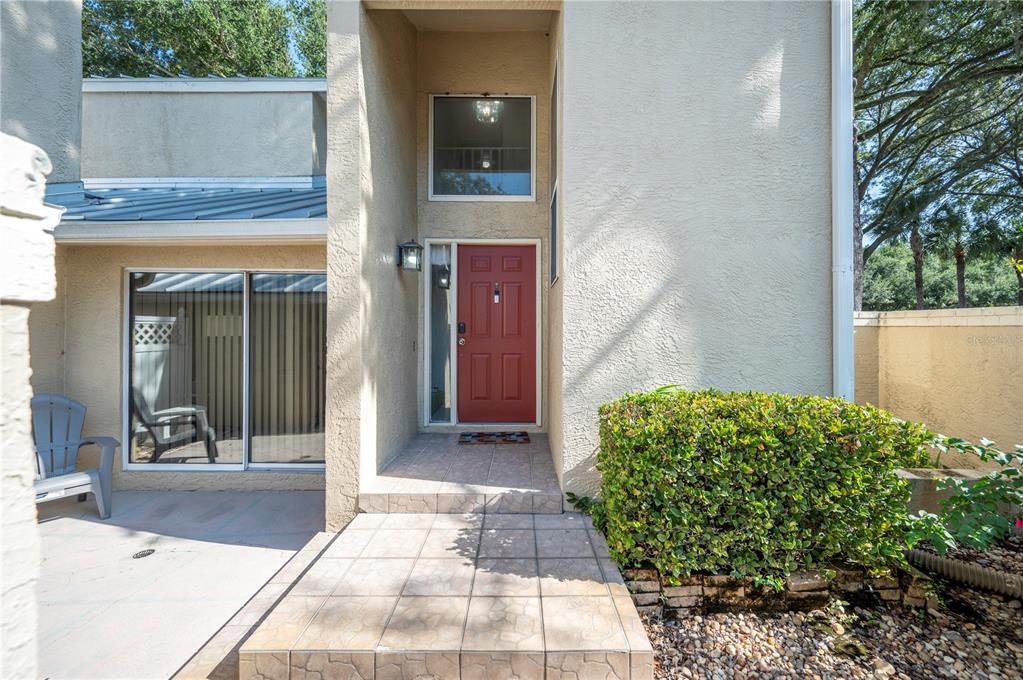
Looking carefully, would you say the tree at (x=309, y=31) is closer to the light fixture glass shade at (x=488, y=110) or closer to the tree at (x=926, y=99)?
the light fixture glass shade at (x=488, y=110)

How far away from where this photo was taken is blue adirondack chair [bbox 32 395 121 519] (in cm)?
396

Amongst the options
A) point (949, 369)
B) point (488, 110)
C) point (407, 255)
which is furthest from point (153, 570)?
point (949, 369)

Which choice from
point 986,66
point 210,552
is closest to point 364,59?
point 210,552

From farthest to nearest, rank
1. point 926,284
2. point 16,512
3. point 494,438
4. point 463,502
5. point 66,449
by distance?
point 926,284 < point 494,438 < point 66,449 < point 463,502 < point 16,512

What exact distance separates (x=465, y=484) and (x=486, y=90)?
4.54 metres

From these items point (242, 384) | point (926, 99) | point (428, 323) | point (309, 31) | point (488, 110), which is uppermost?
point (309, 31)

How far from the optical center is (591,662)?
2.05 metres

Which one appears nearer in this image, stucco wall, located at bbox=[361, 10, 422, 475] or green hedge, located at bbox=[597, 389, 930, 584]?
green hedge, located at bbox=[597, 389, 930, 584]

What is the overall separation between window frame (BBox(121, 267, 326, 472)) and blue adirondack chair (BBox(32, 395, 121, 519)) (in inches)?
15.9

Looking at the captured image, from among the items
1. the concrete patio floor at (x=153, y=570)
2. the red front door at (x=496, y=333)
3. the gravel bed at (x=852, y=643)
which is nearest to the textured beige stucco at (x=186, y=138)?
the red front door at (x=496, y=333)

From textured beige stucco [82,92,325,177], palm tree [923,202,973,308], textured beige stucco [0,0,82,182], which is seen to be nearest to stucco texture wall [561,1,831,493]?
textured beige stucco [82,92,325,177]

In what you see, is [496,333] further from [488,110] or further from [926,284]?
[926,284]

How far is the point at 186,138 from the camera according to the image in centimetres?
607

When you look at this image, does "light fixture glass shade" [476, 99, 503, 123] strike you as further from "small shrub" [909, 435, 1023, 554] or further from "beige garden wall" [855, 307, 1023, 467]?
"small shrub" [909, 435, 1023, 554]
